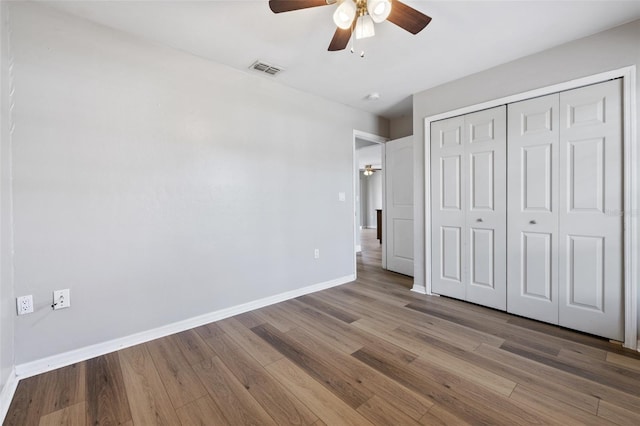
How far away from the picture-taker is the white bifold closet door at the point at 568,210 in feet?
6.71

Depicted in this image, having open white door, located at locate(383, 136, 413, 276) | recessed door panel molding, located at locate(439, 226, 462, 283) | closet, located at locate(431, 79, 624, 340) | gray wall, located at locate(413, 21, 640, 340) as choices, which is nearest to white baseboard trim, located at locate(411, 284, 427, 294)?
gray wall, located at locate(413, 21, 640, 340)

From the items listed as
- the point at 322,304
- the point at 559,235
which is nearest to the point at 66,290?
the point at 322,304

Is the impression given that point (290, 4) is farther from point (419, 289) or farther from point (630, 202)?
point (419, 289)

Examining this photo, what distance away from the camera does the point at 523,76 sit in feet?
7.95

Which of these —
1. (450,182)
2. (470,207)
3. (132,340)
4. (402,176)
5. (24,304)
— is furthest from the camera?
(402,176)

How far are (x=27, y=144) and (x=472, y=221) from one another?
146 inches

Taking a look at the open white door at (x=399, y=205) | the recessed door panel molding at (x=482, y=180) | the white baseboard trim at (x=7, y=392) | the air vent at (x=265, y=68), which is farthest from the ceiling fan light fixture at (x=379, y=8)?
the white baseboard trim at (x=7, y=392)

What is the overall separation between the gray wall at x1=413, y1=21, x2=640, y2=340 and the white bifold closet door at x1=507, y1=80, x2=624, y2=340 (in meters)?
0.16

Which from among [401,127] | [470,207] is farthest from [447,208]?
[401,127]

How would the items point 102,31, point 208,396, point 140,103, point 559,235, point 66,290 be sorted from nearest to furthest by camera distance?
point 208,396 → point 66,290 → point 102,31 → point 140,103 → point 559,235

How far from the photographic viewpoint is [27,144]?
5.65ft

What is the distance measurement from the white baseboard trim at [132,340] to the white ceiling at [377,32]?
2.36 metres

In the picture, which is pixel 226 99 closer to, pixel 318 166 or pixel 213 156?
pixel 213 156

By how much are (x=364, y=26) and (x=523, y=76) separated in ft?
5.68
